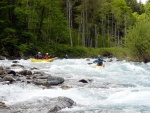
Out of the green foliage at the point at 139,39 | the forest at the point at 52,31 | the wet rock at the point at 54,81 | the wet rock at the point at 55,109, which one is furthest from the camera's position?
the forest at the point at 52,31

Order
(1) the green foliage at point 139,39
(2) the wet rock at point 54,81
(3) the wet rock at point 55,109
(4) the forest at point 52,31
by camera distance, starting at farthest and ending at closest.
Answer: (4) the forest at point 52,31 → (1) the green foliage at point 139,39 → (2) the wet rock at point 54,81 → (3) the wet rock at point 55,109

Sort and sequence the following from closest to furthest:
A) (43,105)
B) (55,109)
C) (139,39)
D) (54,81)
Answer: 1. (55,109)
2. (43,105)
3. (54,81)
4. (139,39)

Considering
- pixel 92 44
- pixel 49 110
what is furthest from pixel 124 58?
pixel 49 110

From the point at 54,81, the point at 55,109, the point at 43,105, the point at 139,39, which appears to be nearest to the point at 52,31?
the point at 139,39

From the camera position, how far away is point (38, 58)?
92.4 feet

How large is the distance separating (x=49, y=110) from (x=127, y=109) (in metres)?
2.33

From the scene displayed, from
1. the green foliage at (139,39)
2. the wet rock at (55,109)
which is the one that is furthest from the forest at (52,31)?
the wet rock at (55,109)

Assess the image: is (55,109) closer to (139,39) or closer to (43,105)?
(43,105)

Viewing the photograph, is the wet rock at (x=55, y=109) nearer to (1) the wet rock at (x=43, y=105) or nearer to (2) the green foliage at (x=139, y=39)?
(1) the wet rock at (x=43, y=105)

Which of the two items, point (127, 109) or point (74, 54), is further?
point (74, 54)

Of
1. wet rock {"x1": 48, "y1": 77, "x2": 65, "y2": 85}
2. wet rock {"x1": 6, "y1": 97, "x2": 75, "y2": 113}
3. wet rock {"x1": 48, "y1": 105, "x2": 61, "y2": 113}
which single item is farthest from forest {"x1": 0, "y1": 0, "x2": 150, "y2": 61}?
wet rock {"x1": 48, "y1": 105, "x2": 61, "y2": 113}

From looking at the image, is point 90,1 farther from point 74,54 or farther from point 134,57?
point 134,57

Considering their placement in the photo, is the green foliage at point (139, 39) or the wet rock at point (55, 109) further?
the green foliage at point (139, 39)

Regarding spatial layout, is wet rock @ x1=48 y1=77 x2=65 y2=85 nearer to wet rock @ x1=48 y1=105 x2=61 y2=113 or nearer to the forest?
wet rock @ x1=48 y1=105 x2=61 y2=113
